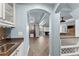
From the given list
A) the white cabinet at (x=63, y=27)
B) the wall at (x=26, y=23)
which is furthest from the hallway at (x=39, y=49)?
the white cabinet at (x=63, y=27)

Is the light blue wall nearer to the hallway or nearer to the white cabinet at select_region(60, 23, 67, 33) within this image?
the hallway

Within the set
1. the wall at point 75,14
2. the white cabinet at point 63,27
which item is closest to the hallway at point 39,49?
the white cabinet at point 63,27

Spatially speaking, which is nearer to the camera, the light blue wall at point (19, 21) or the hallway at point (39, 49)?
the light blue wall at point (19, 21)

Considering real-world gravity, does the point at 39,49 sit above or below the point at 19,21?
below

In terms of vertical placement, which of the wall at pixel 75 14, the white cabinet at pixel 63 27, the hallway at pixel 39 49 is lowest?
the hallway at pixel 39 49

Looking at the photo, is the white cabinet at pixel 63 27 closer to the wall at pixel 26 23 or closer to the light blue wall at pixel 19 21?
the wall at pixel 26 23

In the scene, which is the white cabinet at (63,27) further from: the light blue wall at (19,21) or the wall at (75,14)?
the light blue wall at (19,21)

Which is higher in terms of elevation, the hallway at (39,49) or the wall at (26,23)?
the wall at (26,23)

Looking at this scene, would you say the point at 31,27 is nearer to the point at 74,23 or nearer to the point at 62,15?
the point at 62,15

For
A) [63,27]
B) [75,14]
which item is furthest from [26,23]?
[75,14]

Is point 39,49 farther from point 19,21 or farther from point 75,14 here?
point 75,14

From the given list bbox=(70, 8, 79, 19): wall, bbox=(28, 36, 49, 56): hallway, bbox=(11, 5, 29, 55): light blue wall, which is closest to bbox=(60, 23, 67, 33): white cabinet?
bbox=(70, 8, 79, 19): wall

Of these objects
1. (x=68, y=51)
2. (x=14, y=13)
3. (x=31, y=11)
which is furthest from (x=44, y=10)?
(x=68, y=51)

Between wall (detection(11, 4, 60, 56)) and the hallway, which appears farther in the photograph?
the hallway
